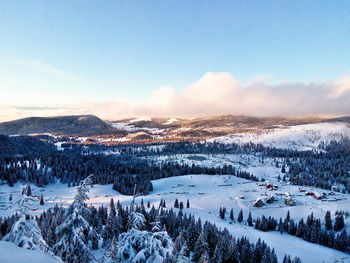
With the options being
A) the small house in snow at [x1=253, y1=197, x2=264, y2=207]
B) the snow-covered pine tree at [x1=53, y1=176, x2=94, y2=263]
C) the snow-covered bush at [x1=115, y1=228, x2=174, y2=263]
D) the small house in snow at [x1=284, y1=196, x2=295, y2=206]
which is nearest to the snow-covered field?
the small house in snow at [x1=253, y1=197, x2=264, y2=207]

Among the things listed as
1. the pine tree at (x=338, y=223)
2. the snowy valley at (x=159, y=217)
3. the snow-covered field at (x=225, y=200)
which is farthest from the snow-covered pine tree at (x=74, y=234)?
Result: the pine tree at (x=338, y=223)

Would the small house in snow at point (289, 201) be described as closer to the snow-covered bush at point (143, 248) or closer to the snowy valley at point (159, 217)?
the snowy valley at point (159, 217)

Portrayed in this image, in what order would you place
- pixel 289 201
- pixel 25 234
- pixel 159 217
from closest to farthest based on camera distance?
pixel 25 234, pixel 159 217, pixel 289 201

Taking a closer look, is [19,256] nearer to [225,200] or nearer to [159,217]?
[159,217]

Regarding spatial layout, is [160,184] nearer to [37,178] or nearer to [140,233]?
[37,178]

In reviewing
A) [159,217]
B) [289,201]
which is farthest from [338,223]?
[159,217]

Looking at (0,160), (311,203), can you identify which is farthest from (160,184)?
(0,160)

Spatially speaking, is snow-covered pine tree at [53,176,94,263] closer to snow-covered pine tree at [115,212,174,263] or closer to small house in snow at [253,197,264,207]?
snow-covered pine tree at [115,212,174,263]
